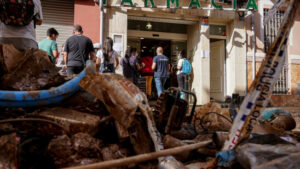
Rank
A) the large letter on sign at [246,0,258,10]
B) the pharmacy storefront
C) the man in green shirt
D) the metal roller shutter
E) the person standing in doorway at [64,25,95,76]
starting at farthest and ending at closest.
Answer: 1. the large letter on sign at [246,0,258,10]
2. the pharmacy storefront
3. the metal roller shutter
4. the man in green shirt
5. the person standing in doorway at [64,25,95,76]

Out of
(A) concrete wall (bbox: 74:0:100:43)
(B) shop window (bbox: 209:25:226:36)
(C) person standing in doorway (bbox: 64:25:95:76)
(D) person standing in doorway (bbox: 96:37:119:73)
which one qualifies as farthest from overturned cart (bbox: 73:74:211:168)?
(B) shop window (bbox: 209:25:226:36)

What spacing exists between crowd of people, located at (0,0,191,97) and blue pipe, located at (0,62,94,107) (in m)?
0.55

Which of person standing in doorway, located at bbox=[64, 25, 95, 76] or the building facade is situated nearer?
person standing in doorway, located at bbox=[64, 25, 95, 76]

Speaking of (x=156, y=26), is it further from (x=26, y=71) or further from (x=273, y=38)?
(x=26, y=71)

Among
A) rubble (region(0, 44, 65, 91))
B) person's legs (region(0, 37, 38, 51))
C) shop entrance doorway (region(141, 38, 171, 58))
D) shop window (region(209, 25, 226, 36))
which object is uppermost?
shop window (region(209, 25, 226, 36))

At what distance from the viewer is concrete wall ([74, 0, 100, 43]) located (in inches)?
331

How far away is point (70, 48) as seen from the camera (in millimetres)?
4695

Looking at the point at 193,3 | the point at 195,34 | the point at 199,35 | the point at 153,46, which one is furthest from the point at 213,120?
the point at 153,46

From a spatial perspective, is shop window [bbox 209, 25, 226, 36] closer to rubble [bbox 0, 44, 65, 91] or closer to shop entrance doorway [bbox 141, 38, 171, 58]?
shop entrance doorway [bbox 141, 38, 171, 58]

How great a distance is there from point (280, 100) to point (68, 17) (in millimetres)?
9168

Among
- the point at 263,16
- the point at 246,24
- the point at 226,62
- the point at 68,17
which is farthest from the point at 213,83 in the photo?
the point at 68,17

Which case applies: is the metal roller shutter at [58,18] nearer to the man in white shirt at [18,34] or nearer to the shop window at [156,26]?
the shop window at [156,26]

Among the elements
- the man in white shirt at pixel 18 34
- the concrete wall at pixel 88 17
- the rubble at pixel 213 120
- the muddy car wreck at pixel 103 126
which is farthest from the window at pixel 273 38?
the man in white shirt at pixel 18 34

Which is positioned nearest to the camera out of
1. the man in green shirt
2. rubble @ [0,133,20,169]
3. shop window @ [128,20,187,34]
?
rubble @ [0,133,20,169]
